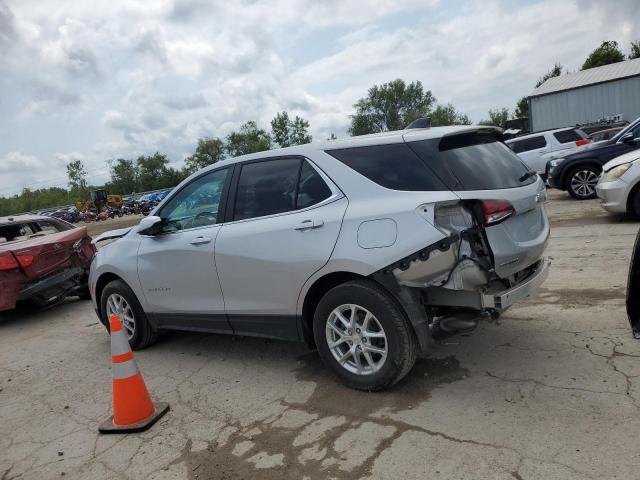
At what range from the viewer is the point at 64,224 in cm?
844

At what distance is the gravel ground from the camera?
280cm

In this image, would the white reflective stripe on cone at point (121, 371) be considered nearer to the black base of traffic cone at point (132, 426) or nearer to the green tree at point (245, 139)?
the black base of traffic cone at point (132, 426)

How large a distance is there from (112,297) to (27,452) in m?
2.04

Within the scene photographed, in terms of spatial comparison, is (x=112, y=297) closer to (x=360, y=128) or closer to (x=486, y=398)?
(x=486, y=398)

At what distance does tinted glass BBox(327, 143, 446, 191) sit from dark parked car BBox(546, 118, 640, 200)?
29.3 ft

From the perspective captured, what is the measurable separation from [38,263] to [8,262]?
1.25 ft

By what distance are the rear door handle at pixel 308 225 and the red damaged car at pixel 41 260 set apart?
498 centimetres

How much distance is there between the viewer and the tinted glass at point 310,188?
3.76m

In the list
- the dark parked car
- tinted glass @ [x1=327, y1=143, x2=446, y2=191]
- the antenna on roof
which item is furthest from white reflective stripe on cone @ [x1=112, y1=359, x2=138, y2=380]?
the dark parked car

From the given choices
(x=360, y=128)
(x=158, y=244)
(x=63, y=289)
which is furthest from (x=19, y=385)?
(x=360, y=128)

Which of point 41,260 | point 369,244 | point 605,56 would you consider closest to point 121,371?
point 369,244

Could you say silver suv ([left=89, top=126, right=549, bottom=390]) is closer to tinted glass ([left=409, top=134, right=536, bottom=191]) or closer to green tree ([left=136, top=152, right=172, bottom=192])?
tinted glass ([left=409, top=134, right=536, bottom=191])

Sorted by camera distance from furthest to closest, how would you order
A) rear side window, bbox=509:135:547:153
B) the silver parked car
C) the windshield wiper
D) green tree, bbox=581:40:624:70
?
green tree, bbox=581:40:624:70 < rear side window, bbox=509:135:547:153 < the silver parked car < the windshield wiper

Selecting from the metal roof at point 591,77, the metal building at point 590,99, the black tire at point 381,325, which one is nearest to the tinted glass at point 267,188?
the black tire at point 381,325
